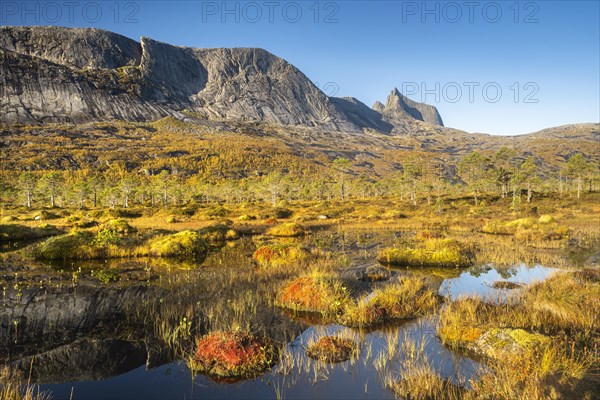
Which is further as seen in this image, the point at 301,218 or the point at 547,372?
the point at 301,218

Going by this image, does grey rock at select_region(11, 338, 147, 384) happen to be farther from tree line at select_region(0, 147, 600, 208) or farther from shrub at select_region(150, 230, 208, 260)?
tree line at select_region(0, 147, 600, 208)

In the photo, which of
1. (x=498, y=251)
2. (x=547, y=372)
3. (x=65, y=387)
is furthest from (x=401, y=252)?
(x=65, y=387)

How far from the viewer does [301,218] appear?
5431 centimetres

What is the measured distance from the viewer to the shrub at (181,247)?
22688 mm

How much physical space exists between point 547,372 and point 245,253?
18356 mm

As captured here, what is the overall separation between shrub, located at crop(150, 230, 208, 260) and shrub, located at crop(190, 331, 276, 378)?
14.3 meters

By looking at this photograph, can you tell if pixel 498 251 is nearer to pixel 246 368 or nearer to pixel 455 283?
pixel 455 283

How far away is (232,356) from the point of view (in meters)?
7.87

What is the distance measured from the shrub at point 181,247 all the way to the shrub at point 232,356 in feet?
46.9

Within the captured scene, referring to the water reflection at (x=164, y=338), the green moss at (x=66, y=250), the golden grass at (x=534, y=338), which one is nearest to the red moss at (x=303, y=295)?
the water reflection at (x=164, y=338)

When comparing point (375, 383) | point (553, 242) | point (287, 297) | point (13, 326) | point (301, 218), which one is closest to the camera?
point (375, 383)

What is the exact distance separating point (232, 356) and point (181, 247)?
54.5 feet

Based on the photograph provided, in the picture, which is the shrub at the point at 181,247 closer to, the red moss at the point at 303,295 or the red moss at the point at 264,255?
the red moss at the point at 264,255

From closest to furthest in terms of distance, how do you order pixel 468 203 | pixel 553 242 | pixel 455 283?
1. pixel 455 283
2. pixel 553 242
3. pixel 468 203
